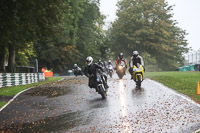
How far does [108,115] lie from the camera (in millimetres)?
9492

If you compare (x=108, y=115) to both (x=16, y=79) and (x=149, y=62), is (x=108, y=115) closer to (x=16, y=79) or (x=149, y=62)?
(x=16, y=79)

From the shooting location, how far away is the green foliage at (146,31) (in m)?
60.2

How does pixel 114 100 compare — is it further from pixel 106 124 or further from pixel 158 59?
pixel 158 59

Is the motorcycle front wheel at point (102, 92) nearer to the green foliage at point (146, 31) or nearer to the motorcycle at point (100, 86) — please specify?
the motorcycle at point (100, 86)

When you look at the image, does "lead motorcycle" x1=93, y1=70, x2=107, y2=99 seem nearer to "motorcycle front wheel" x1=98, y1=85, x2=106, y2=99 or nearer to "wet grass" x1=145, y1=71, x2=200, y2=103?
"motorcycle front wheel" x1=98, y1=85, x2=106, y2=99

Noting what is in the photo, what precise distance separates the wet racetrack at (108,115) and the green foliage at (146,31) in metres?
47.1

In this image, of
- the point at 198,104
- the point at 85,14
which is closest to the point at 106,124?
the point at 198,104

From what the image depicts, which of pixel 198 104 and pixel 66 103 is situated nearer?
pixel 198 104

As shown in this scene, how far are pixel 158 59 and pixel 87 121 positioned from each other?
57776 mm

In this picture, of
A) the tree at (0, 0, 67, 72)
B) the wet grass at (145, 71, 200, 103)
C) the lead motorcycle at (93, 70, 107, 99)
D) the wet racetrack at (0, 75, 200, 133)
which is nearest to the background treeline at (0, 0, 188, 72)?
the tree at (0, 0, 67, 72)

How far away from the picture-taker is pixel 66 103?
12.6m

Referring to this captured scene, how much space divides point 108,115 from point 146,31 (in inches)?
2004

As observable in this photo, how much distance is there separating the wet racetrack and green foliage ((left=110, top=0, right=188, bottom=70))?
47.1m

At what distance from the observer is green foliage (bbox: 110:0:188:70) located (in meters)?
60.2
